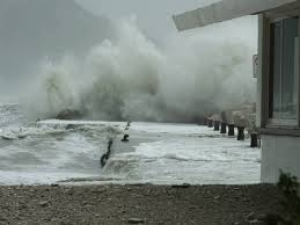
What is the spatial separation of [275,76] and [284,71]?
0.86 ft

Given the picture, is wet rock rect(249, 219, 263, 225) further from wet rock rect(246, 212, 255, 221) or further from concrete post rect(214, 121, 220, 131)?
concrete post rect(214, 121, 220, 131)

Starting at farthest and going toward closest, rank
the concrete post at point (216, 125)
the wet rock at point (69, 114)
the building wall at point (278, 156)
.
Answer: the wet rock at point (69, 114) → the concrete post at point (216, 125) → the building wall at point (278, 156)

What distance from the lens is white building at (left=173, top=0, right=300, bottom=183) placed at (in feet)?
32.1

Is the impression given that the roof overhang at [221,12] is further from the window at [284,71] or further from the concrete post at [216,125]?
the concrete post at [216,125]

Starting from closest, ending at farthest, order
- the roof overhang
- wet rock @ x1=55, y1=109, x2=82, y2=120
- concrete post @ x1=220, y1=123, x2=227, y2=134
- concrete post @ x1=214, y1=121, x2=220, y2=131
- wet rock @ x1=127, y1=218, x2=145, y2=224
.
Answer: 1. wet rock @ x1=127, y1=218, x2=145, y2=224
2. the roof overhang
3. concrete post @ x1=220, y1=123, x2=227, y2=134
4. concrete post @ x1=214, y1=121, x2=220, y2=131
5. wet rock @ x1=55, y1=109, x2=82, y2=120

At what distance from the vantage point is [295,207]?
5492mm

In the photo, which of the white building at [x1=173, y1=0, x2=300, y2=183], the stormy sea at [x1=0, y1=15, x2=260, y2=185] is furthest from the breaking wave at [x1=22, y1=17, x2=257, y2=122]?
the white building at [x1=173, y1=0, x2=300, y2=183]

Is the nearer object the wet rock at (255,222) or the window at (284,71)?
the wet rock at (255,222)

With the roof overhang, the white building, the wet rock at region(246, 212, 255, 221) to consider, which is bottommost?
the wet rock at region(246, 212, 255, 221)

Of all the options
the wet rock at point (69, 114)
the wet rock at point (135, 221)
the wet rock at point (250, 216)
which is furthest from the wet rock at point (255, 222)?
the wet rock at point (69, 114)

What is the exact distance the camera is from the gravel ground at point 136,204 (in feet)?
24.5

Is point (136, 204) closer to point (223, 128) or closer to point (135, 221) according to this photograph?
point (135, 221)

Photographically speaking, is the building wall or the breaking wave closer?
the building wall

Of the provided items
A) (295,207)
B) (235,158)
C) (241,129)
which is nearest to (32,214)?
(295,207)
